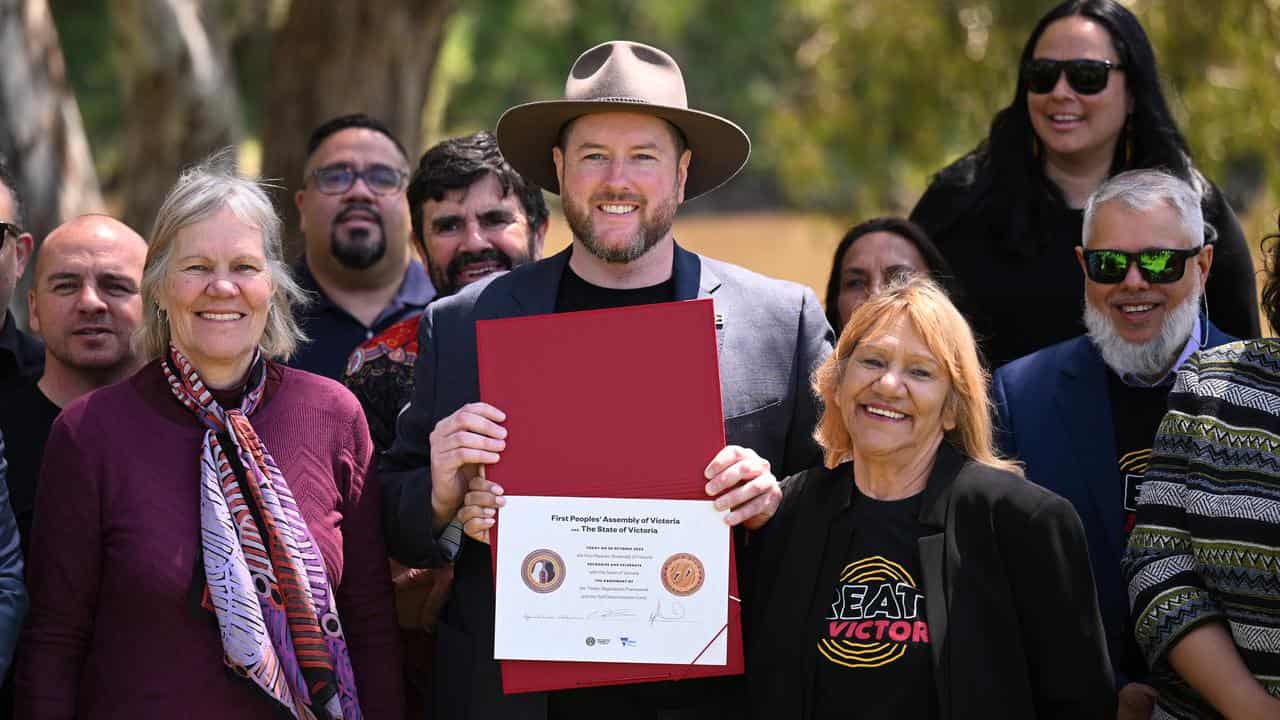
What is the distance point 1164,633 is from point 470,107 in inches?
1005

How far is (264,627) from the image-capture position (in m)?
3.52

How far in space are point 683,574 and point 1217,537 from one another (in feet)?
4.19

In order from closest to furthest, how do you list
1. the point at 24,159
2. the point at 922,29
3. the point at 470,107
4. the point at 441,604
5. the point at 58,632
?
1. the point at 58,632
2. the point at 441,604
3. the point at 24,159
4. the point at 922,29
5. the point at 470,107

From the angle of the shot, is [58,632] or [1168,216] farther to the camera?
[1168,216]

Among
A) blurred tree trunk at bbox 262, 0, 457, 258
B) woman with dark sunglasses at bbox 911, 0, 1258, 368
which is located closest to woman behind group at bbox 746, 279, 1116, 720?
woman with dark sunglasses at bbox 911, 0, 1258, 368

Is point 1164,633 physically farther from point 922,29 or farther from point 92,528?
point 922,29

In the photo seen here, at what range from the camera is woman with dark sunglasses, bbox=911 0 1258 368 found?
5.15 m

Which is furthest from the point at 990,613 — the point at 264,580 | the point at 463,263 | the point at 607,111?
the point at 463,263

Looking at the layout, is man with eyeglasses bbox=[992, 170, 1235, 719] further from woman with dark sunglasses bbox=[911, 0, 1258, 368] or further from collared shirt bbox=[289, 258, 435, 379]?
collared shirt bbox=[289, 258, 435, 379]

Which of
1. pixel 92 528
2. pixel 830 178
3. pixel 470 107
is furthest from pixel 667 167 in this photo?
pixel 470 107

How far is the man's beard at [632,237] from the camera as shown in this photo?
377cm

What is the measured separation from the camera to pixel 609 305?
388 centimetres

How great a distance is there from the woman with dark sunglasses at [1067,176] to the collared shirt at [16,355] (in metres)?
3.19
